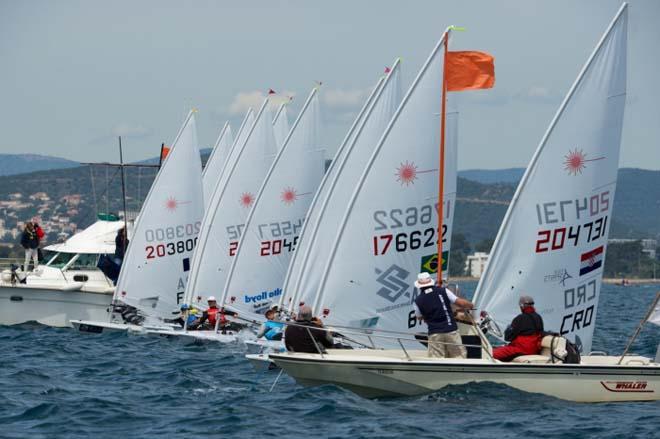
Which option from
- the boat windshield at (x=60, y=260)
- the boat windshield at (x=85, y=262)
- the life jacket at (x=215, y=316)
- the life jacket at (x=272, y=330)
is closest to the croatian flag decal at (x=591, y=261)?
the life jacket at (x=272, y=330)

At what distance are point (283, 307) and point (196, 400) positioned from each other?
664 centimetres

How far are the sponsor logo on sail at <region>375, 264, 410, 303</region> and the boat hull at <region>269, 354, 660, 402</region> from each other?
3.27 meters

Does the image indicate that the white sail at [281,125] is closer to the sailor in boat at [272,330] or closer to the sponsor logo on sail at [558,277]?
the sailor in boat at [272,330]

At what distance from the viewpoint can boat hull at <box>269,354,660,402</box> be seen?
1697 cm

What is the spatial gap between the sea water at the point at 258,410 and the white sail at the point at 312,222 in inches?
129

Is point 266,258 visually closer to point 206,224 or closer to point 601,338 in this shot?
point 206,224

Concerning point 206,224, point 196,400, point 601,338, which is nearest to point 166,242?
point 206,224

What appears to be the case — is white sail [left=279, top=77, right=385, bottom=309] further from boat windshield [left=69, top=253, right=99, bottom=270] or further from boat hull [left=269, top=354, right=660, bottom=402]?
boat windshield [left=69, top=253, right=99, bottom=270]

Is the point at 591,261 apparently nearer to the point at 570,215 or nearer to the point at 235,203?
the point at 570,215

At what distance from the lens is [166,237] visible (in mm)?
32000

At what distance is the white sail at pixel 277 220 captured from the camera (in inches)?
1154

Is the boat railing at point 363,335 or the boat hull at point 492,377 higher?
the boat railing at point 363,335

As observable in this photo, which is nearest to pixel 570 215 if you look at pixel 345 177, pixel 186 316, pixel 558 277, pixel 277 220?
pixel 558 277

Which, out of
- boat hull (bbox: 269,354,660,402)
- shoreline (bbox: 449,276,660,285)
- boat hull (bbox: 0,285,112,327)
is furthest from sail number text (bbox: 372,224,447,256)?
shoreline (bbox: 449,276,660,285)
